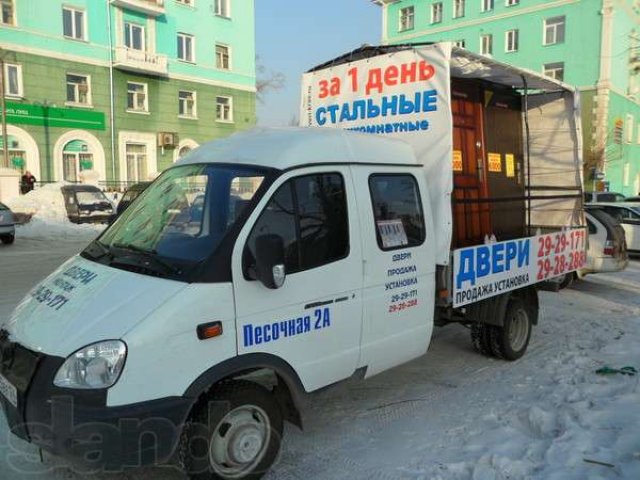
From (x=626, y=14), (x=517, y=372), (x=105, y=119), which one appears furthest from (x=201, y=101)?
(x=517, y=372)

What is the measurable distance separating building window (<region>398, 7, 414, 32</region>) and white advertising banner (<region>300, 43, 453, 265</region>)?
139 feet

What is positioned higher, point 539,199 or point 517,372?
point 539,199

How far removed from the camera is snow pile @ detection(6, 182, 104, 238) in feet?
61.4

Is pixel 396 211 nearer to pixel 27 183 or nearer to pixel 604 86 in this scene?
pixel 27 183

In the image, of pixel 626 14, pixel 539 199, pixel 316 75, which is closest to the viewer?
pixel 316 75

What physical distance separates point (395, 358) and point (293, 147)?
6.09 feet

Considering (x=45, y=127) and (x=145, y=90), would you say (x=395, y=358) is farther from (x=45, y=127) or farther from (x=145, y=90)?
(x=145, y=90)

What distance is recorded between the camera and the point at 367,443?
418cm

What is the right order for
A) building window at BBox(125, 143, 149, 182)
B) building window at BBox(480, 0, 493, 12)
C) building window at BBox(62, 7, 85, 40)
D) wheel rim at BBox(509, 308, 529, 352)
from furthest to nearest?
building window at BBox(480, 0, 493, 12)
building window at BBox(125, 143, 149, 182)
building window at BBox(62, 7, 85, 40)
wheel rim at BBox(509, 308, 529, 352)

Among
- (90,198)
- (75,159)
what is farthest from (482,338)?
(75,159)

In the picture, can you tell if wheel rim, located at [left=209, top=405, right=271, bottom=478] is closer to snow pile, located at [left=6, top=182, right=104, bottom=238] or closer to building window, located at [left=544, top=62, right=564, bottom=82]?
snow pile, located at [left=6, top=182, right=104, bottom=238]

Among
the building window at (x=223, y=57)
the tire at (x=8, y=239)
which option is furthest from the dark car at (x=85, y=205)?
the building window at (x=223, y=57)

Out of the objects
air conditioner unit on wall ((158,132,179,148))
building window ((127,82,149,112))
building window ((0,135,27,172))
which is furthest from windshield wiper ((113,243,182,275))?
air conditioner unit on wall ((158,132,179,148))

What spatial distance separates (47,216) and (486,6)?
33459 millimetres
